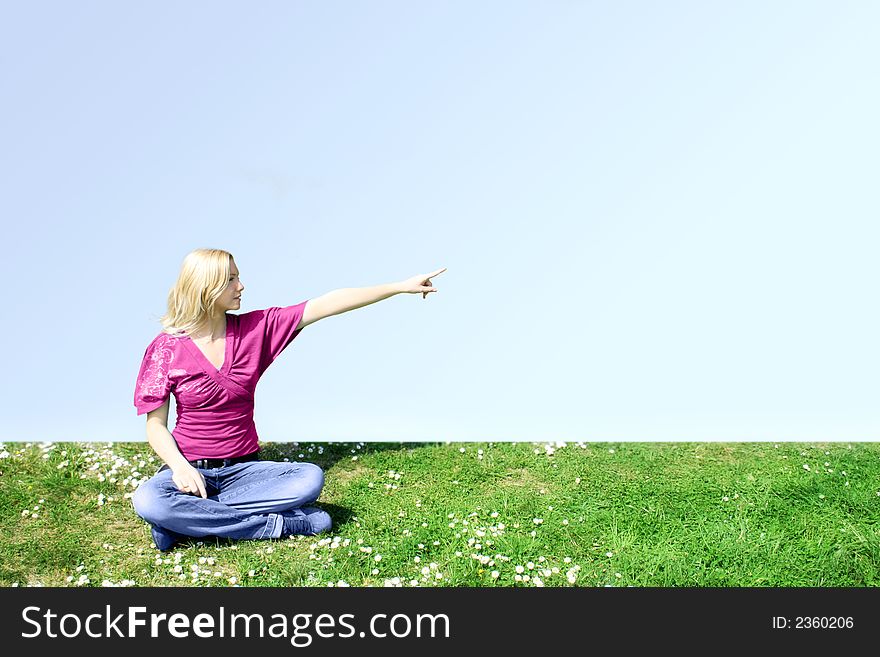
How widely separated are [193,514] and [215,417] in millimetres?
686

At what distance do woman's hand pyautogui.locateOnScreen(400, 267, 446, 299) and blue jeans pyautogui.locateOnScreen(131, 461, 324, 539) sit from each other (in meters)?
1.42

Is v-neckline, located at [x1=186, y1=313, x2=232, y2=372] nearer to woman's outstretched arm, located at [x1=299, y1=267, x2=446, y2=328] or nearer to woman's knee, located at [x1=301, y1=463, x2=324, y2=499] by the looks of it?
woman's outstretched arm, located at [x1=299, y1=267, x2=446, y2=328]

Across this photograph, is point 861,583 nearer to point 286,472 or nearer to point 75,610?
point 286,472

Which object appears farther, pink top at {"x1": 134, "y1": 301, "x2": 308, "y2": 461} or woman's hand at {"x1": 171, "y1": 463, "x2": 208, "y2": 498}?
pink top at {"x1": 134, "y1": 301, "x2": 308, "y2": 461}

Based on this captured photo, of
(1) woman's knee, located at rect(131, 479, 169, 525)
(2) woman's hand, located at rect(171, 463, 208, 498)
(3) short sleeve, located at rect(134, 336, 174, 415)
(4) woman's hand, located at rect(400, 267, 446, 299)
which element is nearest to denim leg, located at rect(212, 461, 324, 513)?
(2) woman's hand, located at rect(171, 463, 208, 498)

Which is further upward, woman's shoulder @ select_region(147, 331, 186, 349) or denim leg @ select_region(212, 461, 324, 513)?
woman's shoulder @ select_region(147, 331, 186, 349)

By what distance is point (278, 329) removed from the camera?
6.35m

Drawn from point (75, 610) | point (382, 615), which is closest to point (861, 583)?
point (382, 615)

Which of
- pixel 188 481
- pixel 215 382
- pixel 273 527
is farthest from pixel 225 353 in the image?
pixel 273 527

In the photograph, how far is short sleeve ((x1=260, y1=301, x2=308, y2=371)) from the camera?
633 cm

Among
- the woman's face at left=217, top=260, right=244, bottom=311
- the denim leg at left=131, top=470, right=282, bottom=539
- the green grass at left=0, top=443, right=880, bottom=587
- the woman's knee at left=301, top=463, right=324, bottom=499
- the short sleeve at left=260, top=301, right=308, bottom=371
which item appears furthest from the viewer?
the short sleeve at left=260, top=301, right=308, bottom=371

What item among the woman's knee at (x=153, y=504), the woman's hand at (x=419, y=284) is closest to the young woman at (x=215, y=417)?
the woman's knee at (x=153, y=504)

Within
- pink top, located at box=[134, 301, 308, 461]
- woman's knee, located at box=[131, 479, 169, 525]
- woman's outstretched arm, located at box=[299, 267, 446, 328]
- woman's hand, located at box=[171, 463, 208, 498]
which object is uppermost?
woman's outstretched arm, located at box=[299, 267, 446, 328]

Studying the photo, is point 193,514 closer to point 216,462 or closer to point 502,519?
point 216,462
